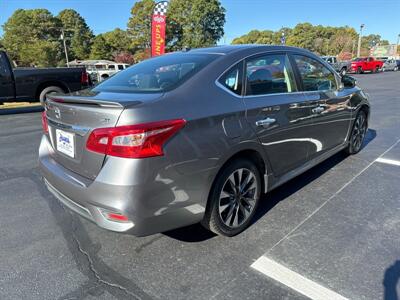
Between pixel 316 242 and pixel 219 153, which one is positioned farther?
pixel 316 242

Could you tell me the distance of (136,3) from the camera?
59656 mm

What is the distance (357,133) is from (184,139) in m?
3.81

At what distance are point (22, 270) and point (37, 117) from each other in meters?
7.96

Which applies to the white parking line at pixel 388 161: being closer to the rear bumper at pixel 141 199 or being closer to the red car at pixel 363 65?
the rear bumper at pixel 141 199

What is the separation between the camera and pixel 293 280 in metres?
2.24

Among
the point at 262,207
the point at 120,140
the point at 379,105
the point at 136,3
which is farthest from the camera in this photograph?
the point at 136,3

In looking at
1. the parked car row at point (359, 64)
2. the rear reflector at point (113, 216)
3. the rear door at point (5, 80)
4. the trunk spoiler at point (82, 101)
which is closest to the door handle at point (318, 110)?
the trunk spoiler at point (82, 101)

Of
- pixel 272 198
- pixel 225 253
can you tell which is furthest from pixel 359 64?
pixel 225 253

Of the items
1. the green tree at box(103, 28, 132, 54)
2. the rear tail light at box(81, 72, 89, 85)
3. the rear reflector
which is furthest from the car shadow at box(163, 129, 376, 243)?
the green tree at box(103, 28, 132, 54)

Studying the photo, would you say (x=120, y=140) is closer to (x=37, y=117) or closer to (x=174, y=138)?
(x=174, y=138)

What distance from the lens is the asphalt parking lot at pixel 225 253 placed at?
2.18 meters

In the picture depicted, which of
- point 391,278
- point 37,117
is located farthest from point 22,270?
point 37,117

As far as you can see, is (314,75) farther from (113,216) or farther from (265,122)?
(113,216)

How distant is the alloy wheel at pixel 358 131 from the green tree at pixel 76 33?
6655 centimetres
